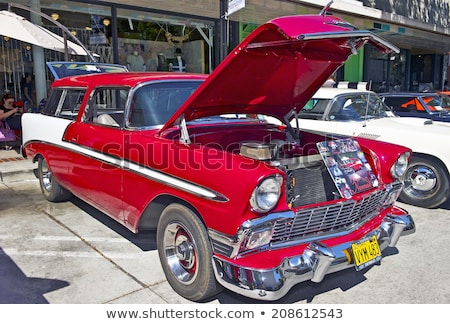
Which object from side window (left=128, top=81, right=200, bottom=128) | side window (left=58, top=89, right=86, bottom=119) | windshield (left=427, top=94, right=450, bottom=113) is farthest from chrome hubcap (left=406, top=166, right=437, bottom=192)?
side window (left=58, top=89, right=86, bottom=119)

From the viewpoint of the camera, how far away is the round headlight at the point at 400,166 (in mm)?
3334

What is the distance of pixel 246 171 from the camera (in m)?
2.51

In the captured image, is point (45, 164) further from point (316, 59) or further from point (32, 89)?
point (32, 89)

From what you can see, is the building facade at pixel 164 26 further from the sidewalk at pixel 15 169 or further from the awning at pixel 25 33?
the sidewalk at pixel 15 169

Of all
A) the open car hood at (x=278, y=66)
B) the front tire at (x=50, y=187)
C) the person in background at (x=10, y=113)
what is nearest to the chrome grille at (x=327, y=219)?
the open car hood at (x=278, y=66)

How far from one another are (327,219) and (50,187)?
383 centimetres

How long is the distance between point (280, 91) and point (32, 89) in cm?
803

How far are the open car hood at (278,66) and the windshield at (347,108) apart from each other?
230 centimetres

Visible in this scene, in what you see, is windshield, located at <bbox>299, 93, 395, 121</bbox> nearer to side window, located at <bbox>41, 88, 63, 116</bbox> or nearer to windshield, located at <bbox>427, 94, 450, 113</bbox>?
windshield, located at <bbox>427, 94, 450, 113</bbox>

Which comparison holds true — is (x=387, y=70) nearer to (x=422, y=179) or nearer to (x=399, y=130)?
(x=399, y=130)

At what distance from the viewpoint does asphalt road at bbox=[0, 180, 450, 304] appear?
9.85 feet

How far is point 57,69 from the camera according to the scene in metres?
6.00

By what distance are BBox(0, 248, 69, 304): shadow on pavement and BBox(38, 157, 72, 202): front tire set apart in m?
1.71

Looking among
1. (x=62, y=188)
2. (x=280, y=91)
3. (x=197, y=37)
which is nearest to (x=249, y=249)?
(x=280, y=91)
